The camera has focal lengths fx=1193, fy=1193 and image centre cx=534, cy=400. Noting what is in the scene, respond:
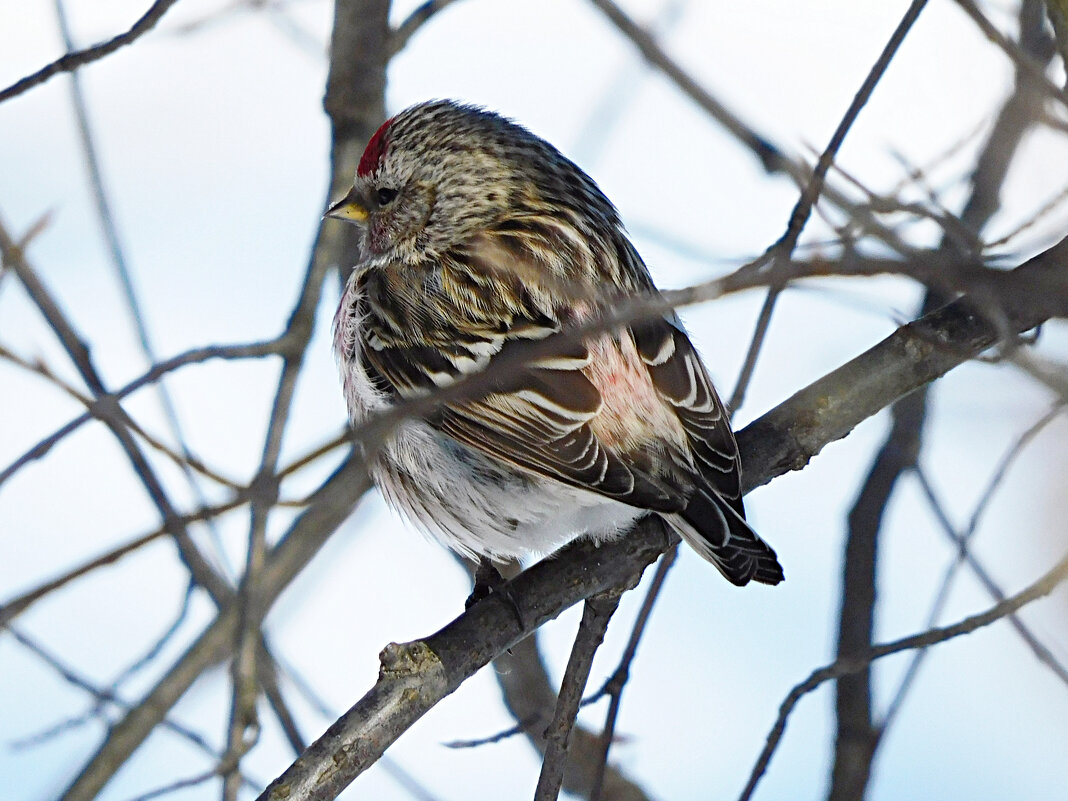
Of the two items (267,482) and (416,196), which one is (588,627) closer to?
(267,482)

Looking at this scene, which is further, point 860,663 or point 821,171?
point 860,663

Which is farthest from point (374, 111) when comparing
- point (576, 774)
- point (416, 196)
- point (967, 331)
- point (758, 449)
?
point (576, 774)

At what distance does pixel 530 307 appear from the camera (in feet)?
12.2

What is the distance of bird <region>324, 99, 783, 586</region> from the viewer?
10.6 ft

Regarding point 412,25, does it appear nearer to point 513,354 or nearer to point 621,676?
point 513,354

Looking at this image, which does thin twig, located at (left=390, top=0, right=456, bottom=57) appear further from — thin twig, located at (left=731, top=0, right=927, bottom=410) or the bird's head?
thin twig, located at (left=731, top=0, right=927, bottom=410)

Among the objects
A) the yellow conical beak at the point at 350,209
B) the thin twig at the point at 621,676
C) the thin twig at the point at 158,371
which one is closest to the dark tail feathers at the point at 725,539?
the thin twig at the point at 621,676

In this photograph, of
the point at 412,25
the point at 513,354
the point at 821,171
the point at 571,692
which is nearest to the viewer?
the point at 821,171

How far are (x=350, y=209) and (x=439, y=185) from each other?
34 cm

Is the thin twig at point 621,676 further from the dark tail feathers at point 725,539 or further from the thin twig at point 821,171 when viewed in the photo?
the thin twig at point 821,171

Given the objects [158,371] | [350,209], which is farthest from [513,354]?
[350,209]

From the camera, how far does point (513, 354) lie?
9.02 ft

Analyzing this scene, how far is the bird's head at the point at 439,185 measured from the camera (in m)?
4.32

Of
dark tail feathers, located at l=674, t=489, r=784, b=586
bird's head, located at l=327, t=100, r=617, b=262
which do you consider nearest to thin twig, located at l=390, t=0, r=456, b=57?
bird's head, located at l=327, t=100, r=617, b=262
